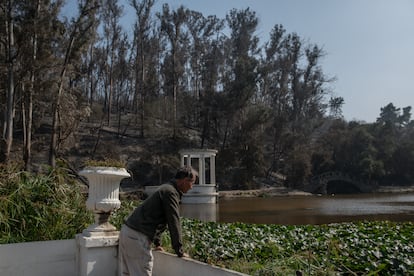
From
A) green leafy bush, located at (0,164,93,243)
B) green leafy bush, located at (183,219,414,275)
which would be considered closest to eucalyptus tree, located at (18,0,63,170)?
green leafy bush, located at (0,164,93,243)

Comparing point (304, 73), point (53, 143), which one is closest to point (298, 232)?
point (53, 143)

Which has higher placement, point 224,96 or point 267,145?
point 224,96

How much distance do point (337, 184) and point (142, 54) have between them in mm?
24591

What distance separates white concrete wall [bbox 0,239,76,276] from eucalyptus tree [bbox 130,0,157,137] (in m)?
38.4

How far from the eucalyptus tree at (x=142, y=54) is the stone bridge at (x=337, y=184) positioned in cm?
1776

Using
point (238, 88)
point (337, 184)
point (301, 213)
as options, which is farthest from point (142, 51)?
point (301, 213)

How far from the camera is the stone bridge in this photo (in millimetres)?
44844

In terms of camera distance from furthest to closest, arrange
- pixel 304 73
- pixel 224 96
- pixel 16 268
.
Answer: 1. pixel 304 73
2. pixel 224 96
3. pixel 16 268

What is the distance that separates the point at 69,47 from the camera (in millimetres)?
25969

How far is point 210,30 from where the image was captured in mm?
49906

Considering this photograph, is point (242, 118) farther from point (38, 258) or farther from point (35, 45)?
point (38, 258)

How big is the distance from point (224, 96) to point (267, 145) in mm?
8861

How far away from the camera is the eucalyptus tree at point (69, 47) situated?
25.5m

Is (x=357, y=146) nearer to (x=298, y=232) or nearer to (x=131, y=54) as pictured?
(x=131, y=54)
